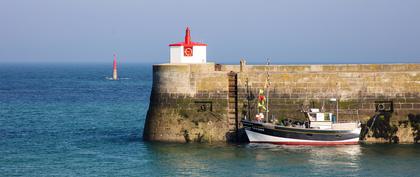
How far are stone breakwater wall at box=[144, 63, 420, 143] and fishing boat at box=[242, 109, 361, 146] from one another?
825 millimetres

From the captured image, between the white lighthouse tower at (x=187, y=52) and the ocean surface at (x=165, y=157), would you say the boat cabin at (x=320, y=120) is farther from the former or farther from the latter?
the white lighthouse tower at (x=187, y=52)

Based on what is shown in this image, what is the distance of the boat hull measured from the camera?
38.1m

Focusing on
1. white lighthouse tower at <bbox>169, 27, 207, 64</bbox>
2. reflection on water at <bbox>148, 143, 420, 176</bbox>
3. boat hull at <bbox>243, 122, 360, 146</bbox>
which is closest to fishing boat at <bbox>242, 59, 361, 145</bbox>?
boat hull at <bbox>243, 122, 360, 146</bbox>

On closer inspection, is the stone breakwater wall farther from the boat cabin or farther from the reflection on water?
the reflection on water

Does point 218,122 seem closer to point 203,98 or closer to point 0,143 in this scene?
point 203,98

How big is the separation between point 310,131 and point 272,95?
2.43 m

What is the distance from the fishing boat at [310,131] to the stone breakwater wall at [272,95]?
82 cm

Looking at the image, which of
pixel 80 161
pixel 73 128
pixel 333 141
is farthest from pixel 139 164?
pixel 73 128

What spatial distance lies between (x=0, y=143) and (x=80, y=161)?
24.7ft

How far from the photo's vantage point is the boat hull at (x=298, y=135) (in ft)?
125

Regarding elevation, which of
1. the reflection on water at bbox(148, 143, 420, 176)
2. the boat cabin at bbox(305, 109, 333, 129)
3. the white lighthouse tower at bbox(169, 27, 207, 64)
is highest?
the white lighthouse tower at bbox(169, 27, 207, 64)

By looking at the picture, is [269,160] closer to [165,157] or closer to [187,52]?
[165,157]

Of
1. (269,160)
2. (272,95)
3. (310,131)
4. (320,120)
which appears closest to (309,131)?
(310,131)

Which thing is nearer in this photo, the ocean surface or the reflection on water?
the reflection on water
